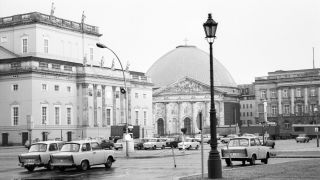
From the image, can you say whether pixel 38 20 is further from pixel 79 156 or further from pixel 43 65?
pixel 79 156

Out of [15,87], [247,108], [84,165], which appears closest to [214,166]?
[84,165]

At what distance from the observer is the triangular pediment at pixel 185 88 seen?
5935 inches

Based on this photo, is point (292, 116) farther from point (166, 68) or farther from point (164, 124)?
point (166, 68)

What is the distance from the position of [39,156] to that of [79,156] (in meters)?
2.96

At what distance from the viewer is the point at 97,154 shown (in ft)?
106

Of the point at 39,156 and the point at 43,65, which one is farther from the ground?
the point at 43,65

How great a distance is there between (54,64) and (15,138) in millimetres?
12725

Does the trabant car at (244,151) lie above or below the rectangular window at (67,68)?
below

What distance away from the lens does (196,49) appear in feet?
589

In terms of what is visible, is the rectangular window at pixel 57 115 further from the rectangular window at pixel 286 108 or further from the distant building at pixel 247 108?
the distant building at pixel 247 108

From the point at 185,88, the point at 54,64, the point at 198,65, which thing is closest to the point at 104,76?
the point at 54,64

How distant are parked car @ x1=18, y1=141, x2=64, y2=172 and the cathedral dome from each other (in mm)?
126711

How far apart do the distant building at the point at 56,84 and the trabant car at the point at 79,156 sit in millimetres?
46426

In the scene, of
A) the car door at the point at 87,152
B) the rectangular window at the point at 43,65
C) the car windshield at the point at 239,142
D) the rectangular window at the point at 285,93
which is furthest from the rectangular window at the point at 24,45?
the rectangular window at the point at 285,93
